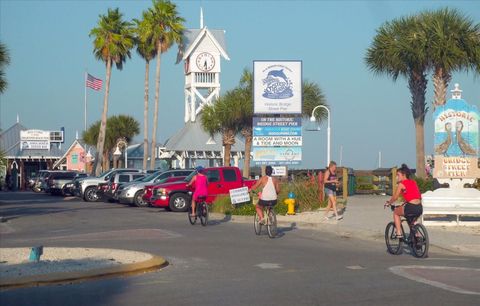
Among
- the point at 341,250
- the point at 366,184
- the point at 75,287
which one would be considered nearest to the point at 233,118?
the point at 366,184

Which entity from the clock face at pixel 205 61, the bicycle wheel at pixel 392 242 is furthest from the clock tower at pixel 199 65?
the bicycle wheel at pixel 392 242

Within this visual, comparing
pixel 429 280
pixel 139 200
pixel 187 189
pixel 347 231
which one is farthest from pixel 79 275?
pixel 139 200

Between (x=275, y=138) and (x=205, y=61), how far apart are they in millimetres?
29646

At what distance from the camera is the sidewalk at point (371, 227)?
18750 mm

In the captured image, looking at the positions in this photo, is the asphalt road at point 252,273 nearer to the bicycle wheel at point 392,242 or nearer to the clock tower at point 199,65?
the bicycle wheel at point 392,242

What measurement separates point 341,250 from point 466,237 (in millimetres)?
4075

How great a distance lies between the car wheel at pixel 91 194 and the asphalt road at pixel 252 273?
20.9 meters

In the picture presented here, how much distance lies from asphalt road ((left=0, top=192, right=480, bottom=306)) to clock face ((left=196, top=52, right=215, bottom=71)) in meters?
38.3

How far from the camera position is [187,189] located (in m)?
32.3

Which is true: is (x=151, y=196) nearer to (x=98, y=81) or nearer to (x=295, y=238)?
(x=295, y=238)

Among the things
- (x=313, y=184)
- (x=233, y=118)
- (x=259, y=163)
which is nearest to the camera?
(x=313, y=184)

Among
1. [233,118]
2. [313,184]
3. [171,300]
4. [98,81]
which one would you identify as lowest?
[171,300]

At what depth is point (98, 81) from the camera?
230ft

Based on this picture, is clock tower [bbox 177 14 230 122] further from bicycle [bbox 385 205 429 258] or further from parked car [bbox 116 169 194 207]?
bicycle [bbox 385 205 429 258]
